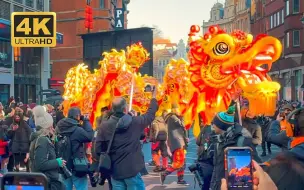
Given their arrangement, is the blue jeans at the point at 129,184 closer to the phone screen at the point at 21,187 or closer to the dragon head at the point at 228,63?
the phone screen at the point at 21,187

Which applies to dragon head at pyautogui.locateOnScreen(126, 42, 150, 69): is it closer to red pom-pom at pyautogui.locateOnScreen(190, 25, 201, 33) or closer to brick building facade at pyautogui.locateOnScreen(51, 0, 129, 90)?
red pom-pom at pyautogui.locateOnScreen(190, 25, 201, 33)

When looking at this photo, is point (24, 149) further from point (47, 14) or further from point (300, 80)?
point (300, 80)

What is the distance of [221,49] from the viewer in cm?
1362

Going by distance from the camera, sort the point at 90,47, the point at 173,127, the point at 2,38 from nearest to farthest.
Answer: the point at 173,127
the point at 90,47
the point at 2,38

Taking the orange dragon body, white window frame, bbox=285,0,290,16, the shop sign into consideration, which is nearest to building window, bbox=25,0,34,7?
the shop sign

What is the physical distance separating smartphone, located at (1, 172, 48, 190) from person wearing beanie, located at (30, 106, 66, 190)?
2391 millimetres

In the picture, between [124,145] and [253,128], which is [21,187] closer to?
[124,145]

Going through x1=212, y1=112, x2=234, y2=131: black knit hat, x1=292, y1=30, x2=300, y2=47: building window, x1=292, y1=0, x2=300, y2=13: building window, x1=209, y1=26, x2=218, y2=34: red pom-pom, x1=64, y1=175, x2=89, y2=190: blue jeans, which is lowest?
x1=64, y1=175, x2=89, y2=190: blue jeans

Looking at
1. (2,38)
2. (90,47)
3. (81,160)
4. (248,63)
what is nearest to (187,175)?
(248,63)

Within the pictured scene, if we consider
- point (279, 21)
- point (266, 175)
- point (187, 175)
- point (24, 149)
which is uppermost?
point (279, 21)

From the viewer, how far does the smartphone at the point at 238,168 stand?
185 inches

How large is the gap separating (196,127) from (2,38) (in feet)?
69.1

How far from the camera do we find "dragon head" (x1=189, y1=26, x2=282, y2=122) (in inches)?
528

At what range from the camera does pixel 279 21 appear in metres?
49.8
